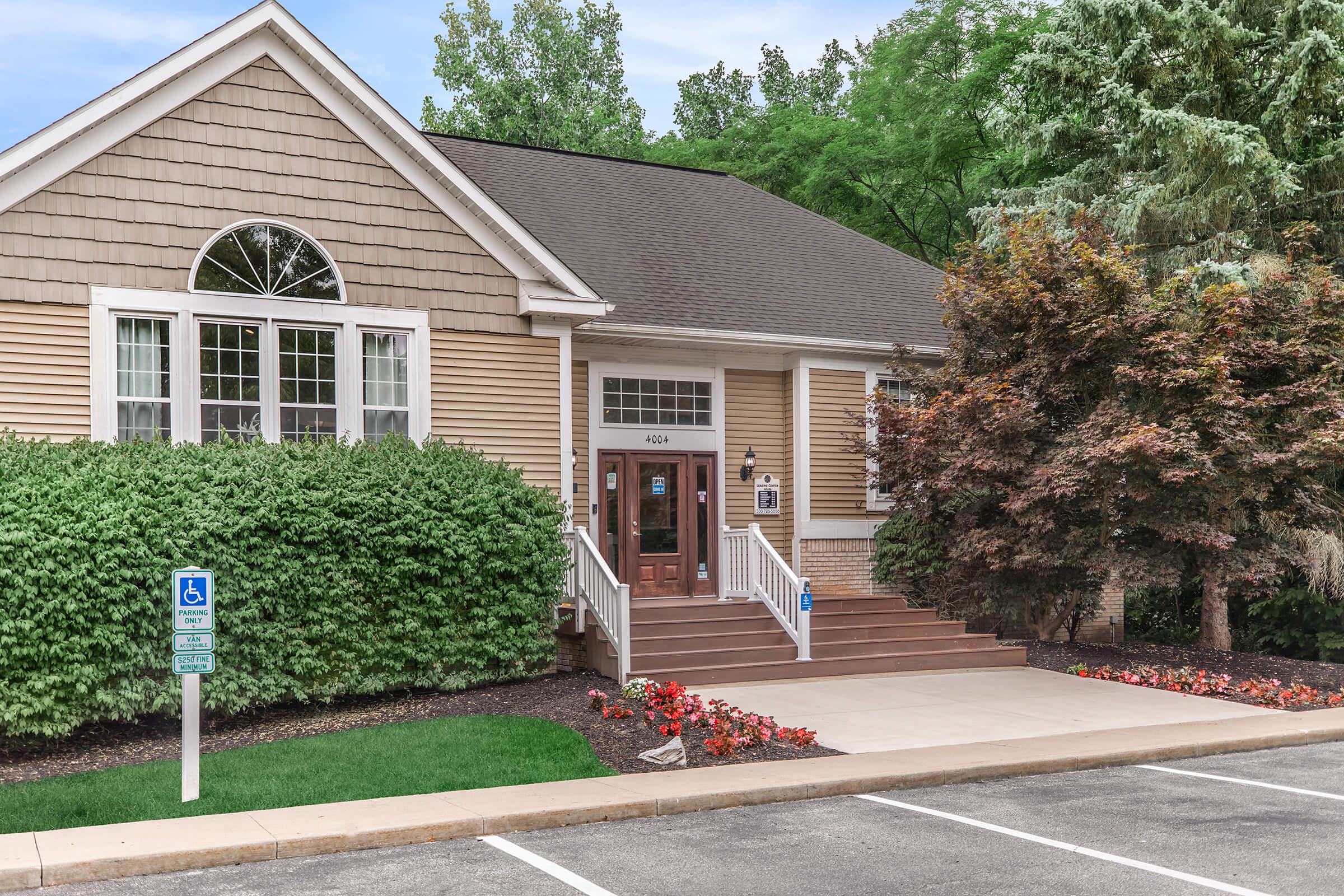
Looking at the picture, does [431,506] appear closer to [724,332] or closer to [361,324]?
[361,324]

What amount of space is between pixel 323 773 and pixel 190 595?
1.79 m

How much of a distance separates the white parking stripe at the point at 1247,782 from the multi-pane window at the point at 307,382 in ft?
29.1

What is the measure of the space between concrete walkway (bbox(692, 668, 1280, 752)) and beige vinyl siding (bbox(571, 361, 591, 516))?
3.83 meters

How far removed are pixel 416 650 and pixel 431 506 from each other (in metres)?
1.39

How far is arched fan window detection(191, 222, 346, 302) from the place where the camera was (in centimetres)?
1279

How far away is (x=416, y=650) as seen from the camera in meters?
11.7

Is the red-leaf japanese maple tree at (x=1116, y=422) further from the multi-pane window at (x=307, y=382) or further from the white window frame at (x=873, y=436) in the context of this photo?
the multi-pane window at (x=307, y=382)

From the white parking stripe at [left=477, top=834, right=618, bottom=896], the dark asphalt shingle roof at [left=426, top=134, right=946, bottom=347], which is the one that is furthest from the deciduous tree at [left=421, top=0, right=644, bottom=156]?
the white parking stripe at [left=477, top=834, right=618, bottom=896]

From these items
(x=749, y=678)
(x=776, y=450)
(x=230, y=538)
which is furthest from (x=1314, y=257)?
(x=230, y=538)

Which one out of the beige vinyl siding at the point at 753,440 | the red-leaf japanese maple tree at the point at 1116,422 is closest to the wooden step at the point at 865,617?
the red-leaf japanese maple tree at the point at 1116,422

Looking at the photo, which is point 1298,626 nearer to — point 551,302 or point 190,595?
point 551,302

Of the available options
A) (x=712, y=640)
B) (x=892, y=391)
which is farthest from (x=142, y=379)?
(x=892, y=391)

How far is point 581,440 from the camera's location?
642 inches

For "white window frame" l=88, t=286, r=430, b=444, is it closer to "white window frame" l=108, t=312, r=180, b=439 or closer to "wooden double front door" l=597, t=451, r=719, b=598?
"white window frame" l=108, t=312, r=180, b=439
